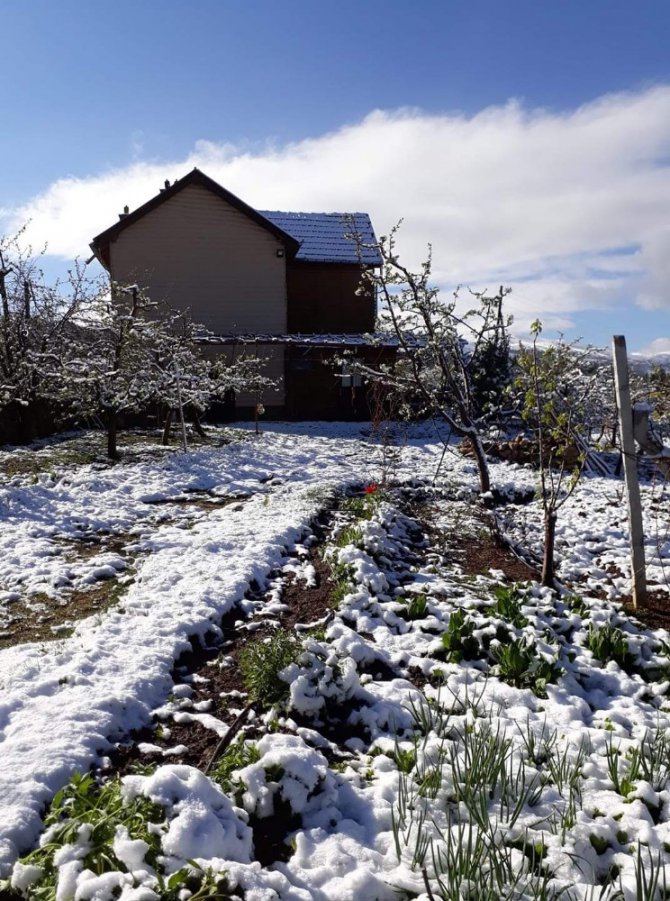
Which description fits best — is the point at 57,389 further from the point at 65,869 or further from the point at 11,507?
the point at 65,869

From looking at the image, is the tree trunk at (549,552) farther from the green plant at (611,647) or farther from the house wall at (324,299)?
the house wall at (324,299)

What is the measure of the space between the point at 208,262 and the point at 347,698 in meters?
22.4

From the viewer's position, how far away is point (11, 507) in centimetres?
873

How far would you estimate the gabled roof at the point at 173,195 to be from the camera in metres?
23.0

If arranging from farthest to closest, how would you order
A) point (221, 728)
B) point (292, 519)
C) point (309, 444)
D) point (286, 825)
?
point (309, 444)
point (292, 519)
point (221, 728)
point (286, 825)

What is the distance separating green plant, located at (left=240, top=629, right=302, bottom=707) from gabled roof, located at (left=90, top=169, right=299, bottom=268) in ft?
69.9

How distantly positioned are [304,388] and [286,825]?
71.4 ft

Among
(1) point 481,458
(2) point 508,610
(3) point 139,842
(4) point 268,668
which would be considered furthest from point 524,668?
(1) point 481,458

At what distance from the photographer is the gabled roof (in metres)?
23.0

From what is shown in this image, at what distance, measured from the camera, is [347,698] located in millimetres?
4074

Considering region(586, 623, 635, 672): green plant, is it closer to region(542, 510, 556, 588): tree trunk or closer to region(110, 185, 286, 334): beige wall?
region(542, 510, 556, 588): tree trunk

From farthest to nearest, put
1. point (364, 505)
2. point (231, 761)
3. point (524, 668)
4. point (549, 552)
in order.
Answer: point (364, 505), point (549, 552), point (524, 668), point (231, 761)

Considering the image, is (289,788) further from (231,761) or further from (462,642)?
(462,642)

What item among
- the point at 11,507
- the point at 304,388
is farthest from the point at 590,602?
→ the point at 304,388
